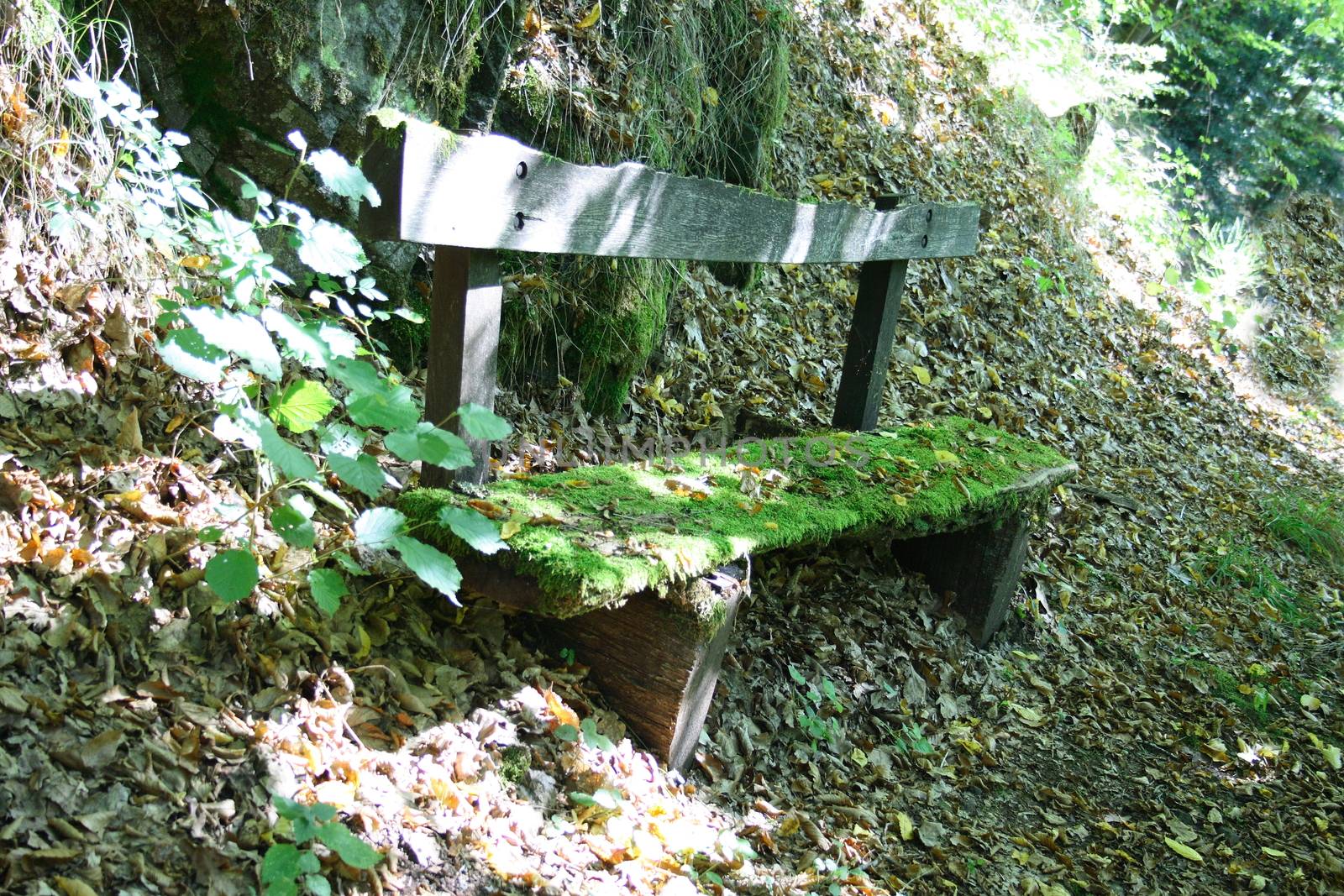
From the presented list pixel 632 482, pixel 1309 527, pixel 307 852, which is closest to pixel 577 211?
pixel 632 482

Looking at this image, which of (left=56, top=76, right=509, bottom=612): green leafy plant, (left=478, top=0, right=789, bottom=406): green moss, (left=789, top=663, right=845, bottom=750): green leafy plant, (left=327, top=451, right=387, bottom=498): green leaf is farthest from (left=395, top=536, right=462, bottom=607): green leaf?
(left=478, top=0, right=789, bottom=406): green moss

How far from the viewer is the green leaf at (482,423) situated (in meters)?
2.45

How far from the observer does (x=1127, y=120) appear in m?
11.6

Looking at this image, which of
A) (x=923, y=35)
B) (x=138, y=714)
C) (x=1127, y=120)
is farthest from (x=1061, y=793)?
(x=1127, y=120)

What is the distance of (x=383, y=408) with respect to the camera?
7.66 ft

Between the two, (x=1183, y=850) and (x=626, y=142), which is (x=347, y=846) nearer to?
(x=1183, y=850)

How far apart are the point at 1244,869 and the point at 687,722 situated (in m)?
2.15

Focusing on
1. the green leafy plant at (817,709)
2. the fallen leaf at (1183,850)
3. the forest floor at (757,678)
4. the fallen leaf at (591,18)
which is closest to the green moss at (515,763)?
the forest floor at (757,678)

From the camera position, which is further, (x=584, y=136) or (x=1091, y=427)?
(x=1091, y=427)

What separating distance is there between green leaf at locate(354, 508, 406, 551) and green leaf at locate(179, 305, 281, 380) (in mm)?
384

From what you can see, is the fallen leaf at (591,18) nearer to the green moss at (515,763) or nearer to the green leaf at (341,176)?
the green leaf at (341,176)

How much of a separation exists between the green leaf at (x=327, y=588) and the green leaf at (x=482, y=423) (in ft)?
1.52

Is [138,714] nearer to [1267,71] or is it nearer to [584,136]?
Result: [584,136]

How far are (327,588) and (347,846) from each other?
1.97 feet
